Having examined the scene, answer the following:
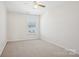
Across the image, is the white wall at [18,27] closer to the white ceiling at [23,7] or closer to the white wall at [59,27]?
the white ceiling at [23,7]

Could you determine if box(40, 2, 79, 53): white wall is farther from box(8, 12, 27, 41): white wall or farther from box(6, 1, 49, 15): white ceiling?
box(8, 12, 27, 41): white wall

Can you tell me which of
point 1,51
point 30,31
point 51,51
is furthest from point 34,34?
point 1,51

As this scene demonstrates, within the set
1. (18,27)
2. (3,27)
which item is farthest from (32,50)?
(3,27)

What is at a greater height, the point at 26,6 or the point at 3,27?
the point at 26,6

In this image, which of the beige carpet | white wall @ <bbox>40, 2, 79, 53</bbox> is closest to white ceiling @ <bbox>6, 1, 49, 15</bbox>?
white wall @ <bbox>40, 2, 79, 53</bbox>

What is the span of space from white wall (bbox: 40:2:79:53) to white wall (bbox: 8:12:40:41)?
272 mm

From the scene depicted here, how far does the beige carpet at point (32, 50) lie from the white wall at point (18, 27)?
91mm

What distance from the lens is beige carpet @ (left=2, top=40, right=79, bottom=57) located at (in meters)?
1.71

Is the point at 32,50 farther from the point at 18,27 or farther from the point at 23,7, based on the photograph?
the point at 23,7

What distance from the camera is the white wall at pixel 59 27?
6.14 ft

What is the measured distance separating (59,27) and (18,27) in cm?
66

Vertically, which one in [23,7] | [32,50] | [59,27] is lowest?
[32,50]

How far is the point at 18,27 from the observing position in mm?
1812

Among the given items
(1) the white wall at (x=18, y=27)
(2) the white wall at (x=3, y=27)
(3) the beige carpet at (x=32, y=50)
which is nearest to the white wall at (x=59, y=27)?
(3) the beige carpet at (x=32, y=50)
